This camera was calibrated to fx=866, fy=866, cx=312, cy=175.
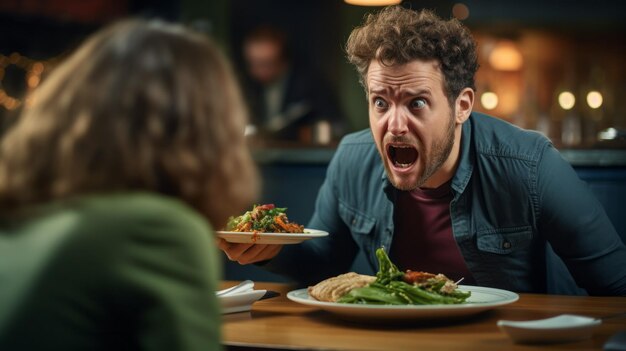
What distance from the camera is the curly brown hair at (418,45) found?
2.72 meters

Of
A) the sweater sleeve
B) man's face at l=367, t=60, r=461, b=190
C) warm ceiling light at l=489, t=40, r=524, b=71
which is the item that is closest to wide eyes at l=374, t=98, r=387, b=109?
man's face at l=367, t=60, r=461, b=190

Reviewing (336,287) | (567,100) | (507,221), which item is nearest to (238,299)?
(336,287)

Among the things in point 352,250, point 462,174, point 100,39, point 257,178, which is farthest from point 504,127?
point 100,39

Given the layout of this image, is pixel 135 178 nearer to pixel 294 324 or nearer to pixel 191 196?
pixel 191 196

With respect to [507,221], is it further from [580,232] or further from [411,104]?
[411,104]

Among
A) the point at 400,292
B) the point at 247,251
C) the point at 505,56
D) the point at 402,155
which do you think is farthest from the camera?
the point at 505,56

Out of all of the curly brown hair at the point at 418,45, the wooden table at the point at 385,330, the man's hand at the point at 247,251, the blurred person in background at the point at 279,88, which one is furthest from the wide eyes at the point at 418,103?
the blurred person in background at the point at 279,88

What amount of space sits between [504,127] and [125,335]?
2056mm

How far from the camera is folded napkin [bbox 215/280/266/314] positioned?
203cm

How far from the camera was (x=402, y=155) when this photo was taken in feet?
9.73

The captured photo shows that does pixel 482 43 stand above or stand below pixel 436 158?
above

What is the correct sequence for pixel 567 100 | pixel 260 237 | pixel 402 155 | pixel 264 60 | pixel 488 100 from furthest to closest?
pixel 264 60 < pixel 488 100 < pixel 567 100 < pixel 402 155 < pixel 260 237

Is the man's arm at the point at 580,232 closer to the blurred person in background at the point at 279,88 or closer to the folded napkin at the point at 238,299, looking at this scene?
the folded napkin at the point at 238,299

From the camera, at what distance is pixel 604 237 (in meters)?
2.64
